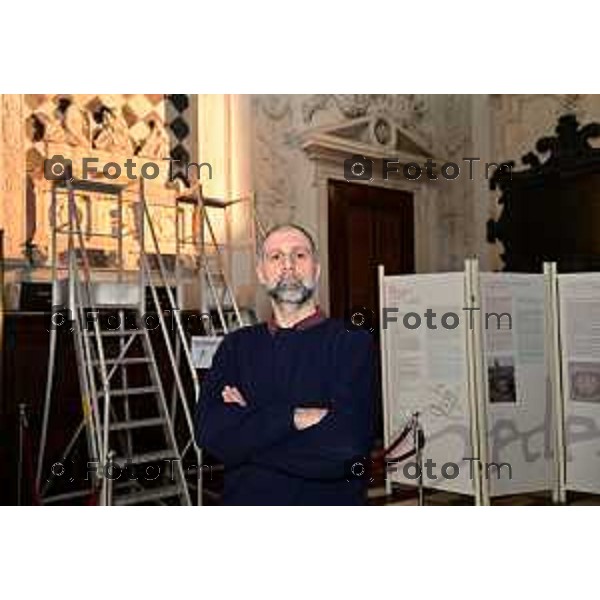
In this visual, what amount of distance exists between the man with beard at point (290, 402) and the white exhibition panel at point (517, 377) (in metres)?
0.84

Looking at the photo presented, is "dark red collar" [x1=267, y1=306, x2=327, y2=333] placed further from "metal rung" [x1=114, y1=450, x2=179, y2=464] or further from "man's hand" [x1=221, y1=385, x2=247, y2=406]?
"metal rung" [x1=114, y1=450, x2=179, y2=464]

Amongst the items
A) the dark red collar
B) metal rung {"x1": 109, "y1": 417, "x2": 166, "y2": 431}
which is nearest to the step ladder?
metal rung {"x1": 109, "y1": 417, "x2": 166, "y2": 431}

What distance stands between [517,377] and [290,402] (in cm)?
116

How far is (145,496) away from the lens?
2.25 meters

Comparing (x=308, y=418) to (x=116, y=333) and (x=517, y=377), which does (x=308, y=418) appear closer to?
(x=116, y=333)

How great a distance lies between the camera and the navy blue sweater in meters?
1.96

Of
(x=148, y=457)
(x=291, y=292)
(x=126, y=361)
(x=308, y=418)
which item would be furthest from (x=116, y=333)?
(x=308, y=418)

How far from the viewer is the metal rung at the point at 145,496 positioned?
2.25 meters

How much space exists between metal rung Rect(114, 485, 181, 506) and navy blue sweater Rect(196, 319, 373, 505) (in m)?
0.25

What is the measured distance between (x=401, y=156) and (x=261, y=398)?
3.01 feet

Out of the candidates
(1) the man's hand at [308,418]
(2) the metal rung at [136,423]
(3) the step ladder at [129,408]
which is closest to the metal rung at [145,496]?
(3) the step ladder at [129,408]
